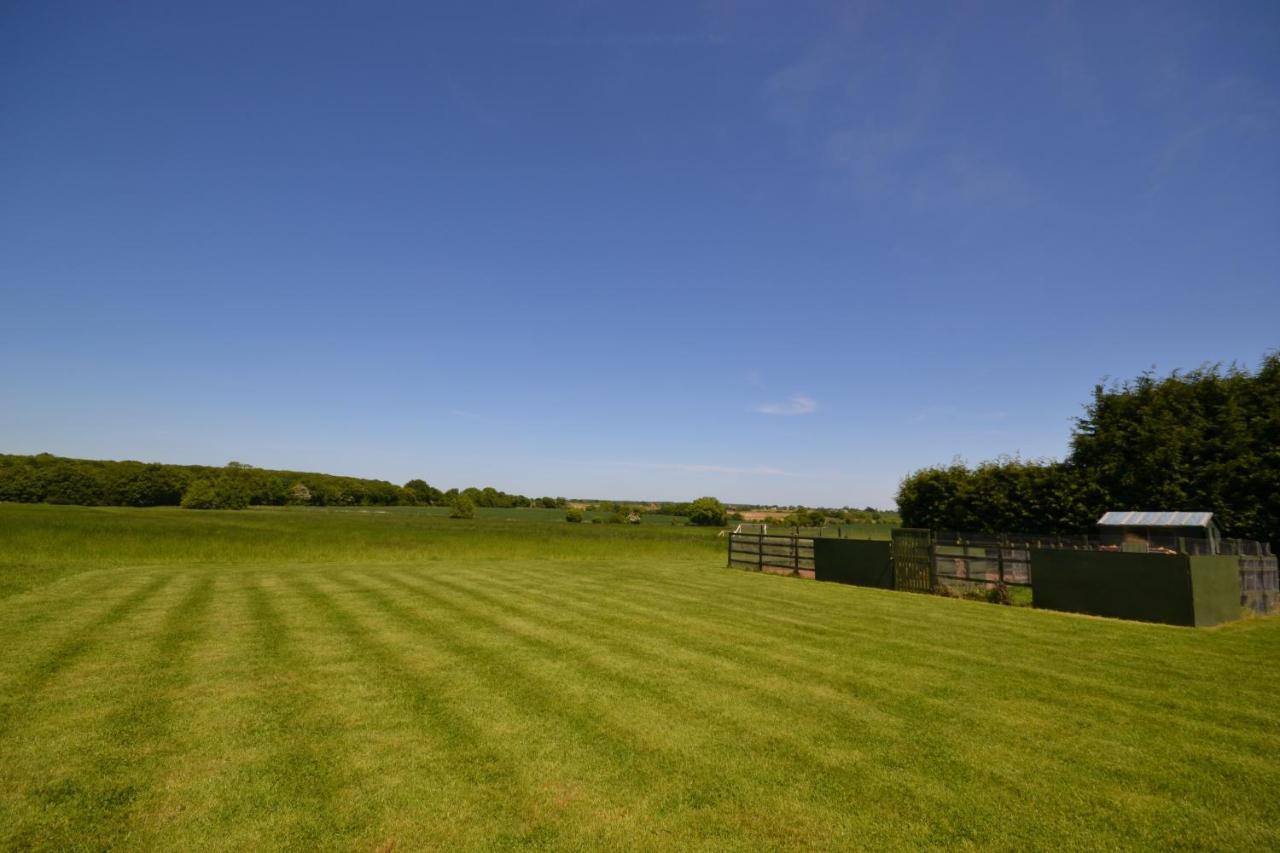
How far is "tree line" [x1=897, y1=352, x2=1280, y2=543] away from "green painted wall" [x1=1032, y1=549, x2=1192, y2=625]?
13918 mm

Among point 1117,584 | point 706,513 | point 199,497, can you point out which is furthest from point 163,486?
point 1117,584

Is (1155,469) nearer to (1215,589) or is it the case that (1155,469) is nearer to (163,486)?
(1215,589)

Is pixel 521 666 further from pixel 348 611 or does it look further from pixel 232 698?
pixel 348 611

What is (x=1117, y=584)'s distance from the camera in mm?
15320

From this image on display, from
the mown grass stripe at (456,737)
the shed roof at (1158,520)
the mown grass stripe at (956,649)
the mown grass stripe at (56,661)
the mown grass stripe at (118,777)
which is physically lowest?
the mown grass stripe at (56,661)

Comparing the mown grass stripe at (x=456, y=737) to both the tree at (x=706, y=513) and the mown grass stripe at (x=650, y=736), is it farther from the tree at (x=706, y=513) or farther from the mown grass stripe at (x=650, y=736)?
the tree at (x=706, y=513)

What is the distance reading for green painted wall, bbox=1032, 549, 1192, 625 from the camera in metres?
14.3

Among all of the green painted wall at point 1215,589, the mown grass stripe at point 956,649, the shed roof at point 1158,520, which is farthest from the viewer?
the shed roof at point 1158,520

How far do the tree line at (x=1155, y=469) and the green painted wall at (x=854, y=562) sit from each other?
13439 mm

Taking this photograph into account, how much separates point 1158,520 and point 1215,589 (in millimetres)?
8759

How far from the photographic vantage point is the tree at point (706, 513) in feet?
366

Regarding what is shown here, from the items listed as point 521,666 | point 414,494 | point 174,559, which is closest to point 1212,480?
point 521,666

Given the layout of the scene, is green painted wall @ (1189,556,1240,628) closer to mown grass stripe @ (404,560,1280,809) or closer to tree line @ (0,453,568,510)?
mown grass stripe @ (404,560,1280,809)

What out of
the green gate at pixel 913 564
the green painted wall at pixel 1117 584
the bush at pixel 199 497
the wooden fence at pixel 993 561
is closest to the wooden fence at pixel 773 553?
the wooden fence at pixel 993 561
